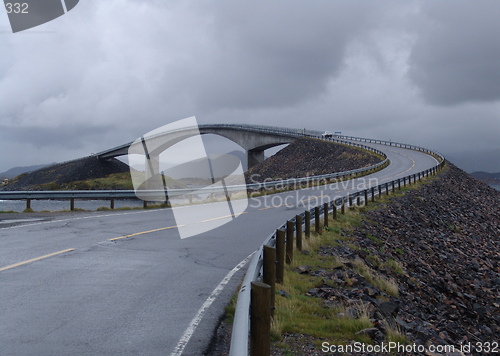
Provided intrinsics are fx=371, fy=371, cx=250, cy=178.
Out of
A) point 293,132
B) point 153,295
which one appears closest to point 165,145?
point 293,132

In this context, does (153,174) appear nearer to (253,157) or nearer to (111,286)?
(253,157)

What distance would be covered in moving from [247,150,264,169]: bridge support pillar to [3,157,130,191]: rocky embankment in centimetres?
3916

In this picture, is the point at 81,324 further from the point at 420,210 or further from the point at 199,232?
the point at 420,210

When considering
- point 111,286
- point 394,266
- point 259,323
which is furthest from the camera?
point 394,266

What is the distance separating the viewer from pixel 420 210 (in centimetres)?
2327

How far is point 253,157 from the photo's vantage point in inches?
3199

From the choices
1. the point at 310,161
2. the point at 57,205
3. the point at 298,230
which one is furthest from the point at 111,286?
the point at 310,161

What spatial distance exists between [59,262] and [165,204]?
12475 millimetres

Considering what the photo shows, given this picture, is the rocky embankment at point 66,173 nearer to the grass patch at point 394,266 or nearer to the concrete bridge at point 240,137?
the concrete bridge at point 240,137

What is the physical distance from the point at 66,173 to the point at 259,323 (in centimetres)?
9380

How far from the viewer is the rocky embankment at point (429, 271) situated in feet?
22.0

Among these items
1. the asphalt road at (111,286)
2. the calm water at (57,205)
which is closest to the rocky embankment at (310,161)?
the calm water at (57,205)

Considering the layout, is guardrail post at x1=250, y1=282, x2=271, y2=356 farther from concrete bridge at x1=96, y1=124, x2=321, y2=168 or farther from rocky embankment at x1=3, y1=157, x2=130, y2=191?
rocky embankment at x1=3, y1=157, x2=130, y2=191

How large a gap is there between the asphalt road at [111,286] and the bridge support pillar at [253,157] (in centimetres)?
6793
